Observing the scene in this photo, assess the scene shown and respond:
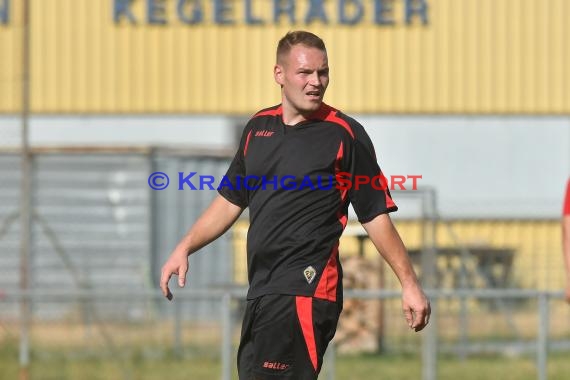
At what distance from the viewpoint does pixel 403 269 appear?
558cm

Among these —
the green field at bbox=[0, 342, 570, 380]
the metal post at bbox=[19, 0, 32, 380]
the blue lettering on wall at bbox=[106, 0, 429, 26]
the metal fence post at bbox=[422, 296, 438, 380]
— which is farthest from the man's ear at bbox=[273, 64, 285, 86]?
the blue lettering on wall at bbox=[106, 0, 429, 26]

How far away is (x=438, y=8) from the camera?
23859 mm

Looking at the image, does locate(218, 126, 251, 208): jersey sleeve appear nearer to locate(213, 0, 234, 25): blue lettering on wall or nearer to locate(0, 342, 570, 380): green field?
locate(0, 342, 570, 380): green field

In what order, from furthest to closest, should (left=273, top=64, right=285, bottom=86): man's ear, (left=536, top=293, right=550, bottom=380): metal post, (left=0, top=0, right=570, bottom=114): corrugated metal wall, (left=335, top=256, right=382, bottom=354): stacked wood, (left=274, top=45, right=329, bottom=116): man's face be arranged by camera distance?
(left=0, top=0, right=570, bottom=114): corrugated metal wall < (left=335, top=256, right=382, bottom=354): stacked wood < (left=536, top=293, right=550, bottom=380): metal post < (left=273, top=64, right=285, bottom=86): man's ear < (left=274, top=45, right=329, bottom=116): man's face

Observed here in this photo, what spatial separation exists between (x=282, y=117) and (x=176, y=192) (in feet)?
34.6

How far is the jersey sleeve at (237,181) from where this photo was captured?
5887 mm

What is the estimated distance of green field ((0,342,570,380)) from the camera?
12703mm

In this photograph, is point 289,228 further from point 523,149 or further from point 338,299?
point 523,149

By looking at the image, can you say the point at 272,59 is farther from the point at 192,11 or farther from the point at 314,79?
the point at 314,79

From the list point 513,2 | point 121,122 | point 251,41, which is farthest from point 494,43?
point 121,122

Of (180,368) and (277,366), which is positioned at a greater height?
(277,366)

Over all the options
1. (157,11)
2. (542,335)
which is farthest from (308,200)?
(157,11)

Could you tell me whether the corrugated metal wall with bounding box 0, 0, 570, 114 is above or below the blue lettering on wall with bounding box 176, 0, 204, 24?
below

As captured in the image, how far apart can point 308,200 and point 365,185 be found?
24 centimetres
